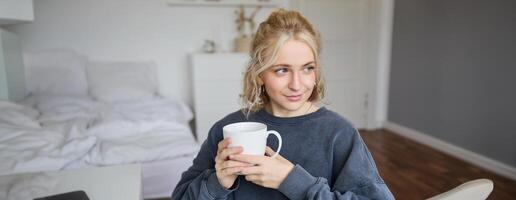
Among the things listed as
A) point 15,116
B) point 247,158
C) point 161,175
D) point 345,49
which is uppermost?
point 247,158

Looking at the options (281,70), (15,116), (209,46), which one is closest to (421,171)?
(209,46)

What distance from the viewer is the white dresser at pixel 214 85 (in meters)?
3.12

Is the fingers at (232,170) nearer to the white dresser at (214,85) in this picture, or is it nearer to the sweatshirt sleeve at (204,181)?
the sweatshirt sleeve at (204,181)

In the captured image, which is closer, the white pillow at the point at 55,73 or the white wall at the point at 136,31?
the white pillow at the point at 55,73

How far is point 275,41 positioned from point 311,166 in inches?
10.8

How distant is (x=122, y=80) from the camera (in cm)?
308

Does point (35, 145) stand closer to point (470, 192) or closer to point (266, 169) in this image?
point (266, 169)

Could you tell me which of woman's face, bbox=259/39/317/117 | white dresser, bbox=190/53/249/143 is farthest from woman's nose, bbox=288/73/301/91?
white dresser, bbox=190/53/249/143

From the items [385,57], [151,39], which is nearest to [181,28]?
[151,39]

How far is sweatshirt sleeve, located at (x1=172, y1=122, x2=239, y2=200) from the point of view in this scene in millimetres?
710

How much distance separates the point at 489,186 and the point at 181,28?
323cm

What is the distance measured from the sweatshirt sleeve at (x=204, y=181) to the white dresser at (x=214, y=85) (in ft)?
7.61

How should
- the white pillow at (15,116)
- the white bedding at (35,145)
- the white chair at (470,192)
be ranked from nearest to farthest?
the white chair at (470,192) < the white bedding at (35,145) < the white pillow at (15,116)

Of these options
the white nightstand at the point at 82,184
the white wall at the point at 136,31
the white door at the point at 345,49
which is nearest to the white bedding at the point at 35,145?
the white nightstand at the point at 82,184
